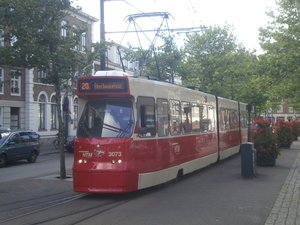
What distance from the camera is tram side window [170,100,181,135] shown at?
11.4 m

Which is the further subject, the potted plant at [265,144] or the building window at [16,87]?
the building window at [16,87]

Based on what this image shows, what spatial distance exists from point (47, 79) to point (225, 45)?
84.2 feet

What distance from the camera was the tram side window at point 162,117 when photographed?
10.5m

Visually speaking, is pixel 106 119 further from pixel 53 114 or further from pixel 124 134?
pixel 53 114

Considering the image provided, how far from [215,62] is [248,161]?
22171 millimetres

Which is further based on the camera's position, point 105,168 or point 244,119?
point 244,119

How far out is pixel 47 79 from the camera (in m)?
13.1

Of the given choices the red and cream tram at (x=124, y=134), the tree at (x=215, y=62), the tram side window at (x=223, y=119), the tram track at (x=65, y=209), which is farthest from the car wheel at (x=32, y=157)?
the tree at (x=215, y=62)

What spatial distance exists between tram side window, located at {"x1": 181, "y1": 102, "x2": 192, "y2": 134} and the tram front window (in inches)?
125

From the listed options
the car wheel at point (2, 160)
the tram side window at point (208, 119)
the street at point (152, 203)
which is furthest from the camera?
the car wheel at point (2, 160)

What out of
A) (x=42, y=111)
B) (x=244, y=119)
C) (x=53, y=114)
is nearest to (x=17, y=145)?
(x=244, y=119)

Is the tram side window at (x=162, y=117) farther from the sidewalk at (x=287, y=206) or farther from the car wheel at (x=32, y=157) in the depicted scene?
the car wheel at (x=32, y=157)

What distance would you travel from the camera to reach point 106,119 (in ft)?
31.6

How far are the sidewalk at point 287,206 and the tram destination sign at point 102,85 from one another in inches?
167
